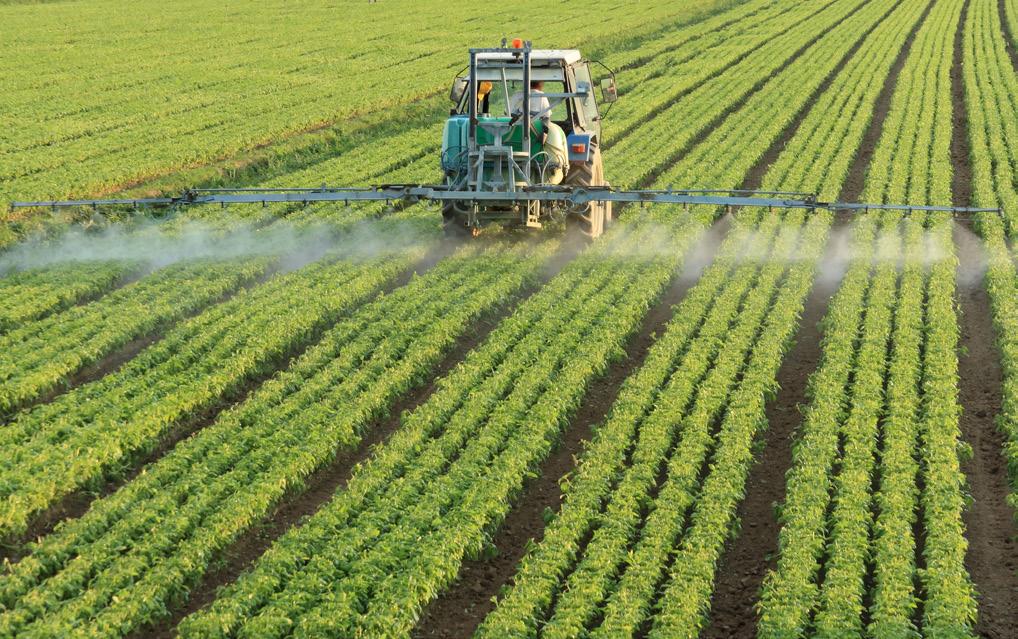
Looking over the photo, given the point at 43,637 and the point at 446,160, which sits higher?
the point at 446,160

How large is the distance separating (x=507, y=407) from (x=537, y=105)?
740 centimetres

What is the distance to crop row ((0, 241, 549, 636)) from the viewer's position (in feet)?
26.5

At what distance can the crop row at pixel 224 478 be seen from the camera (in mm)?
8086

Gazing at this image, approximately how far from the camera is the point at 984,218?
20391 millimetres

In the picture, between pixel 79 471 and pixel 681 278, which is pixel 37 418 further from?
pixel 681 278

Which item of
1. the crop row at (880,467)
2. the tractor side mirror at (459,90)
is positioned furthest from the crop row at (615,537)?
the tractor side mirror at (459,90)

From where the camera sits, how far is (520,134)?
55.8 ft

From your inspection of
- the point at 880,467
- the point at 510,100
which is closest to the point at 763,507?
the point at 880,467

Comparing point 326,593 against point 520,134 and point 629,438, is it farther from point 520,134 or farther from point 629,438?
point 520,134

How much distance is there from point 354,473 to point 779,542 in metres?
3.89

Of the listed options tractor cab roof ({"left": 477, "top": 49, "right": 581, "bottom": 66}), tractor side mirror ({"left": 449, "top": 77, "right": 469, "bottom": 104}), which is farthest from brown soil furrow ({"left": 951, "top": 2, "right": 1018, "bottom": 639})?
tractor side mirror ({"left": 449, "top": 77, "right": 469, "bottom": 104})

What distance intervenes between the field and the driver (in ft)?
6.70

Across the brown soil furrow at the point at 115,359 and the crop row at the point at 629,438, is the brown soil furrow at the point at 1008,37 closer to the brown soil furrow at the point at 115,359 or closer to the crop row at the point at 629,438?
the crop row at the point at 629,438

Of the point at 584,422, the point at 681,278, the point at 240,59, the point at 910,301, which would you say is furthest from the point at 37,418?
the point at 240,59
